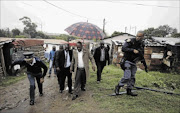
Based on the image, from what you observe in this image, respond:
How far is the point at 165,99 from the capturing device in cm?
368

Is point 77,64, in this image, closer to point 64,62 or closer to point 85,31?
point 64,62

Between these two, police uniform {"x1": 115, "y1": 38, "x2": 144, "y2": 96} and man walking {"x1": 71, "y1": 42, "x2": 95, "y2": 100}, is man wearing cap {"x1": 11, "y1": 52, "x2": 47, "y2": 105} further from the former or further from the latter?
police uniform {"x1": 115, "y1": 38, "x2": 144, "y2": 96}

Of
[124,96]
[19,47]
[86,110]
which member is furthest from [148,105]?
[19,47]

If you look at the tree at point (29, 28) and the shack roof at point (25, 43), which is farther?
the tree at point (29, 28)

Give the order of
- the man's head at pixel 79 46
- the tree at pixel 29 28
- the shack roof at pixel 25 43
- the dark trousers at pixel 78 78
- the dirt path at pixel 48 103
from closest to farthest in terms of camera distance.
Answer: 1. the dirt path at pixel 48 103
2. the man's head at pixel 79 46
3. the dark trousers at pixel 78 78
4. the shack roof at pixel 25 43
5. the tree at pixel 29 28

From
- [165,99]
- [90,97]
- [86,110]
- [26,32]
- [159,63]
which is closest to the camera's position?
[86,110]

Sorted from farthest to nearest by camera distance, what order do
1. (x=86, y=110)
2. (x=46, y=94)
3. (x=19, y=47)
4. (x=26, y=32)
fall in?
(x=26, y=32) < (x=19, y=47) < (x=46, y=94) < (x=86, y=110)

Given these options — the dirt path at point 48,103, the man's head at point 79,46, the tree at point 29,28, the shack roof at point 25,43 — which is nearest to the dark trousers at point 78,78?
the dirt path at point 48,103

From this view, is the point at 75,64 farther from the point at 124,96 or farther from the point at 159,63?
the point at 159,63

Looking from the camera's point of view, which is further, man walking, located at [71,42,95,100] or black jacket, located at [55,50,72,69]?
black jacket, located at [55,50,72,69]

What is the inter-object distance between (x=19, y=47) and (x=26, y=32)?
127ft

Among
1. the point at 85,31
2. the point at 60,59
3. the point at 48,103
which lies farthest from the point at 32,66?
the point at 85,31

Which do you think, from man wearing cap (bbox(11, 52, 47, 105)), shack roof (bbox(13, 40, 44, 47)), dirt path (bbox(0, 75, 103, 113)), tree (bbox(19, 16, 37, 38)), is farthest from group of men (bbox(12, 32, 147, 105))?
tree (bbox(19, 16, 37, 38))

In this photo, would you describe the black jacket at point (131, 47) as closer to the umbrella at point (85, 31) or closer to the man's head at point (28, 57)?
the umbrella at point (85, 31)
